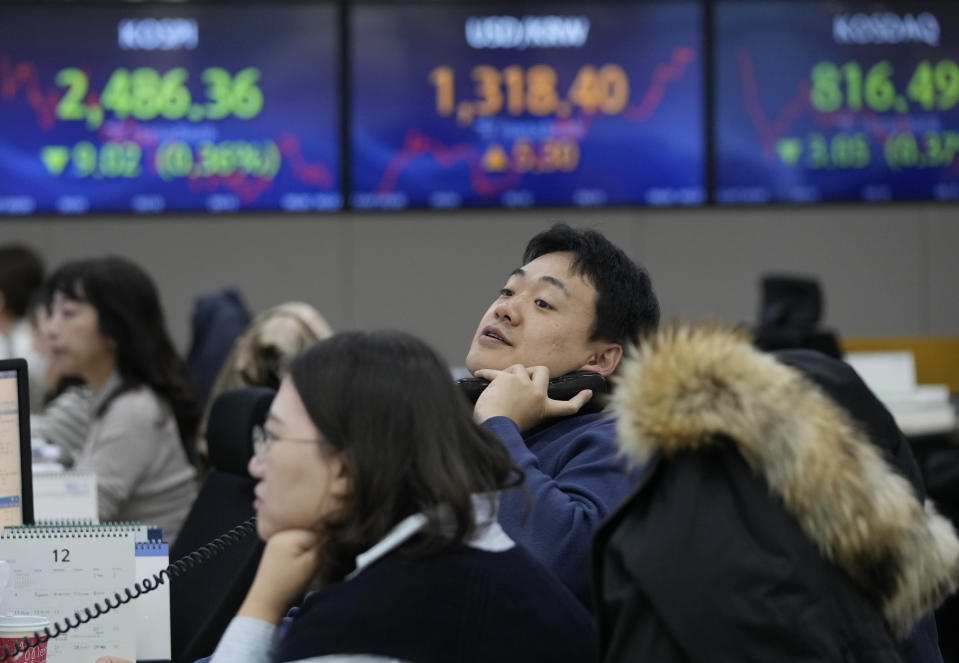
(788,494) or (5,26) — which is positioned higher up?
(5,26)

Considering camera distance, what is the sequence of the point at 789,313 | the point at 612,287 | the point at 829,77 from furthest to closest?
the point at 829,77, the point at 789,313, the point at 612,287

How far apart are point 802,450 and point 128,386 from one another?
2.70 metres

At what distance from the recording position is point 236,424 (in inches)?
114

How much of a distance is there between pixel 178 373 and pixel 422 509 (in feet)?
8.47

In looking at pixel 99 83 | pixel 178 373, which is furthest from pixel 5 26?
pixel 178 373

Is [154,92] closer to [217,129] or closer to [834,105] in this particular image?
[217,129]

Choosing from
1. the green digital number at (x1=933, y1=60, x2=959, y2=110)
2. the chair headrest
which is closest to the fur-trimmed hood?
the chair headrest

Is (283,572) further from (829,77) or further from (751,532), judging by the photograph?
(829,77)

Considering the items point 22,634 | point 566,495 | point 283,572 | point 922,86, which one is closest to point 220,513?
point 22,634

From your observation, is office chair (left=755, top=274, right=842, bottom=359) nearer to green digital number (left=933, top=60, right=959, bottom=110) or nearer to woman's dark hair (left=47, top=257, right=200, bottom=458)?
green digital number (left=933, top=60, right=959, bottom=110)

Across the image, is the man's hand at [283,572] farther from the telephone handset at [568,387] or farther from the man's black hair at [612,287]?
the man's black hair at [612,287]

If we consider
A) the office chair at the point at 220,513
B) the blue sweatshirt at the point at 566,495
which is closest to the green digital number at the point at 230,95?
the office chair at the point at 220,513

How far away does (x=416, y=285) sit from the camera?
6004mm

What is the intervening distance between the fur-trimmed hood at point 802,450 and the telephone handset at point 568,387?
0.78m
